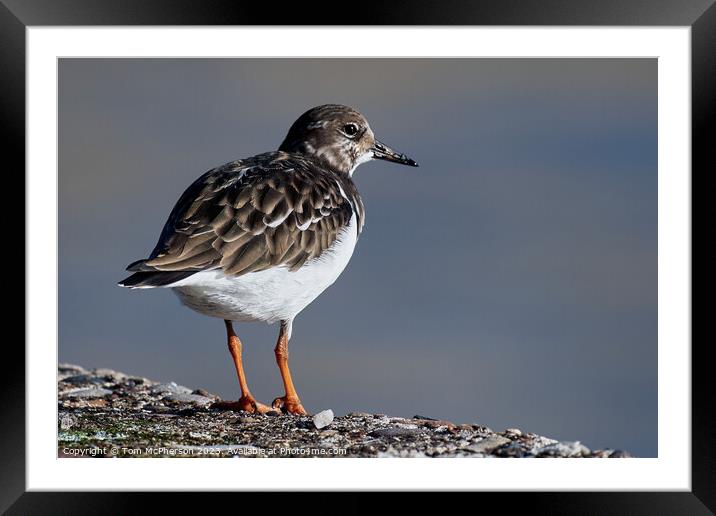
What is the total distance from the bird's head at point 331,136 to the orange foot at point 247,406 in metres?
2.92

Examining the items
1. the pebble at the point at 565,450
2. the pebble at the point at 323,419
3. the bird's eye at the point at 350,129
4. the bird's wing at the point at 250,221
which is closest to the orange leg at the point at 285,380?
the pebble at the point at 323,419

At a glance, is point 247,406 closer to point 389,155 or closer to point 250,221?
point 250,221

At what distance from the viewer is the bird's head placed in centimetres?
1159

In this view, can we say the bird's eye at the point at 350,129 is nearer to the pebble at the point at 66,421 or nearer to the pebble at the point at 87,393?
the pebble at the point at 87,393

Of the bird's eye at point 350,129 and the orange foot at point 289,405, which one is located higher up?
the bird's eye at point 350,129

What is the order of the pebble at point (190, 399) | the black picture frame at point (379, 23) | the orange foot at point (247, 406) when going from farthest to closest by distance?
the pebble at point (190, 399) < the orange foot at point (247, 406) < the black picture frame at point (379, 23)

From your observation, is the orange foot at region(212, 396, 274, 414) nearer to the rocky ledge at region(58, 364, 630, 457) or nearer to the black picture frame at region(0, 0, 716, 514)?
the rocky ledge at region(58, 364, 630, 457)

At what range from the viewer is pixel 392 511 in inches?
310

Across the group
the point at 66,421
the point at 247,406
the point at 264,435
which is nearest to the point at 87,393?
the point at 66,421

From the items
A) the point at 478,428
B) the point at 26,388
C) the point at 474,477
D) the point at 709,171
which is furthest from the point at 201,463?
the point at 709,171

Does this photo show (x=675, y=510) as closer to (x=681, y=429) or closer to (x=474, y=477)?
(x=681, y=429)

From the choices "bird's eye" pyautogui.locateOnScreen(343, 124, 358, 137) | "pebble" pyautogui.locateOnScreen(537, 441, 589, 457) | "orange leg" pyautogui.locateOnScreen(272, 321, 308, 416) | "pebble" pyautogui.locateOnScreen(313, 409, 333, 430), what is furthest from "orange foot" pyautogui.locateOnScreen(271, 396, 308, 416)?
"bird's eye" pyautogui.locateOnScreen(343, 124, 358, 137)

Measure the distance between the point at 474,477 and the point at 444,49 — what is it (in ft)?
11.3

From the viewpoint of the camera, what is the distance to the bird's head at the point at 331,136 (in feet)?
38.0
